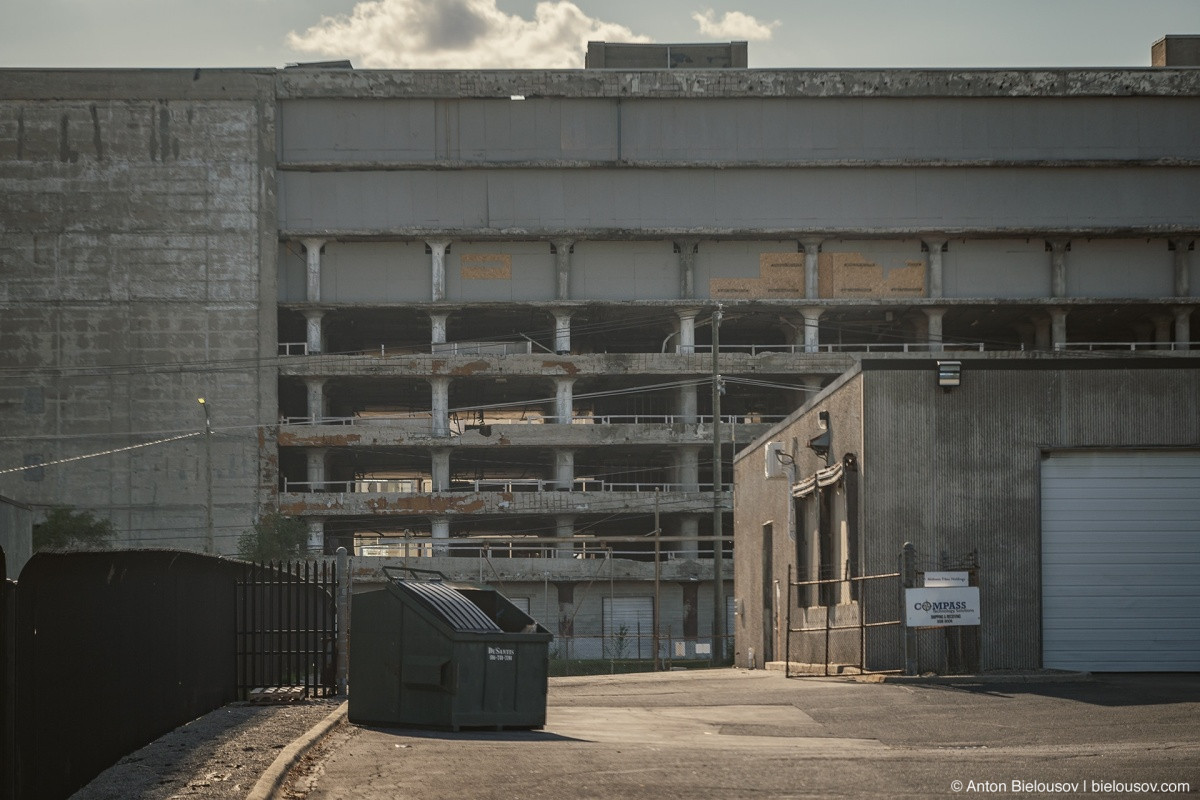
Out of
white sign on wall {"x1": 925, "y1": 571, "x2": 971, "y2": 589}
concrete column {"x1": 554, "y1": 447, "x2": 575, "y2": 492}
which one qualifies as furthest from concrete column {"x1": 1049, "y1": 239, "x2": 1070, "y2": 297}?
white sign on wall {"x1": 925, "y1": 571, "x2": 971, "y2": 589}

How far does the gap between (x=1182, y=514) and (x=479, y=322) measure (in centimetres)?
6167

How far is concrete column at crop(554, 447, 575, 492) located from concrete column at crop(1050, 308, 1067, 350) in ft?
82.8

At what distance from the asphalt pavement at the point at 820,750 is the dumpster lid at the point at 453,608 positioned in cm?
108

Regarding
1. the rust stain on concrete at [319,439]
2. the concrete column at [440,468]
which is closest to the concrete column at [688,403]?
the concrete column at [440,468]

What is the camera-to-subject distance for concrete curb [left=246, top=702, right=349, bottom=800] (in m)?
11.3

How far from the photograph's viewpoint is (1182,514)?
25.0 metres

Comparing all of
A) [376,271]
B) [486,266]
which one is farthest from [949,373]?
[376,271]

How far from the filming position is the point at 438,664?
52.9ft

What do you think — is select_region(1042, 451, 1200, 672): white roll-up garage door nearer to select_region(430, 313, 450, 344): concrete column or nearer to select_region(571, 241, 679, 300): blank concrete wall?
select_region(571, 241, 679, 300): blank concrete wall

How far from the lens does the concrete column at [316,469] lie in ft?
262

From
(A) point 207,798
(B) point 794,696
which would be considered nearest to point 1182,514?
(B) point 794,696

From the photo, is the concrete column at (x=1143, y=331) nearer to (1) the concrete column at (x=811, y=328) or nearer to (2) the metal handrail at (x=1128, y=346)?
(2) the metal handrail at (x=1128, y=346)

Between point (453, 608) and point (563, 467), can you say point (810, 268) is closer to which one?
point (563, 467)

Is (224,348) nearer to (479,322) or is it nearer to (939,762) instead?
(479,322)
